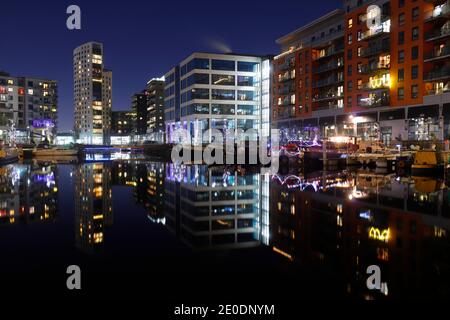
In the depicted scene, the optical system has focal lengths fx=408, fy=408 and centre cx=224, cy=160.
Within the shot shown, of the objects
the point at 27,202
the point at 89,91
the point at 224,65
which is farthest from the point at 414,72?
the point at 89,91

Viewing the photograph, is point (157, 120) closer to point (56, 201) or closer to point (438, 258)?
point (56, 201)

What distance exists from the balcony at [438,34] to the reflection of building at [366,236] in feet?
128

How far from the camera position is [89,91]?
187000 millimetres

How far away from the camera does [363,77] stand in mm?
67000

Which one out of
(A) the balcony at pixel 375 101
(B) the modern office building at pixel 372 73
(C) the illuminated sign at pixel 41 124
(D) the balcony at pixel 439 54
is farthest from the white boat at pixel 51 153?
(D) the balcony at pixel 439 54

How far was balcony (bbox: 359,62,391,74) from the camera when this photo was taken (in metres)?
61.2

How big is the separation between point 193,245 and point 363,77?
205 ft

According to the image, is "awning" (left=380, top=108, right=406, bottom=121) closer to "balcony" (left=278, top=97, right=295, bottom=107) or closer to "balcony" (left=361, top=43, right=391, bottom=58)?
"balcony" (left=361, top=43, right=391, bottom=58)

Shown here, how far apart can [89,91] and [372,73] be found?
150 meters

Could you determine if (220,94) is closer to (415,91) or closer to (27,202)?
(415,91)

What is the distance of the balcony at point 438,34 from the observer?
51.0 metres

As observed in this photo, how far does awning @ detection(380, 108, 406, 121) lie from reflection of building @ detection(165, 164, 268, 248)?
4017 centimetres

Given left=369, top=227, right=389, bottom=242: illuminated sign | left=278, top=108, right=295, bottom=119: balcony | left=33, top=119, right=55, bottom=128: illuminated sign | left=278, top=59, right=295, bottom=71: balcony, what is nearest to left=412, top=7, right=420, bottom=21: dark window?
left=278, top=59, right=295, bottom=71: balcony
